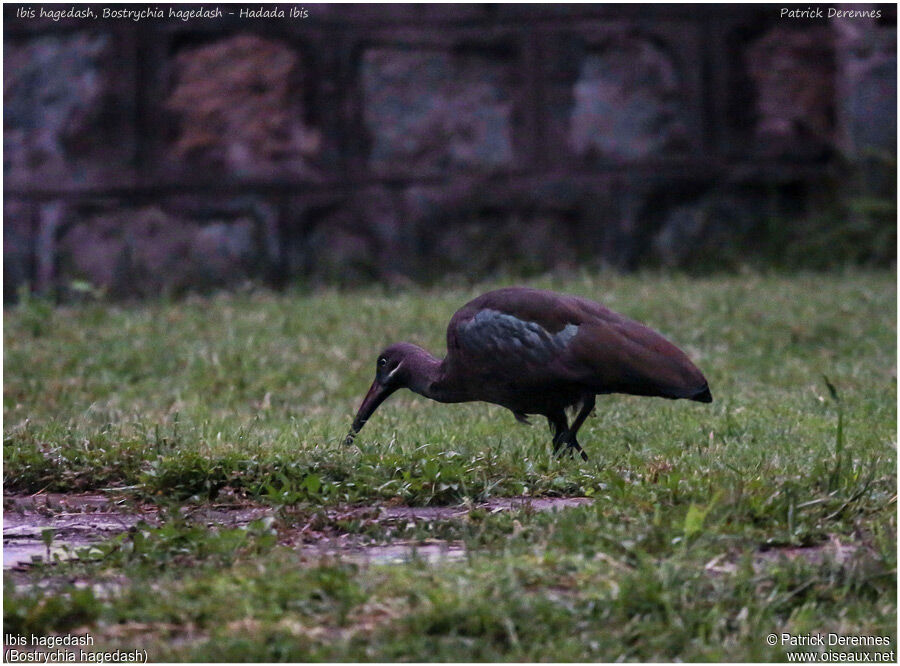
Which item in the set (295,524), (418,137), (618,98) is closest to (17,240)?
(418,137)

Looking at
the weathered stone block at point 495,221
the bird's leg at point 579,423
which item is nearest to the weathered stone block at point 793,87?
the weathered stone block at point 495,221

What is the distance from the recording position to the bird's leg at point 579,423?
5352 mm

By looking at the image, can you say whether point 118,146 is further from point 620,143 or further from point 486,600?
point 486,600

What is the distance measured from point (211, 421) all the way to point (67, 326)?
3.09 metres

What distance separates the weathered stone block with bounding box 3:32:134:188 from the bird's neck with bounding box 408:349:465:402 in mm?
5902

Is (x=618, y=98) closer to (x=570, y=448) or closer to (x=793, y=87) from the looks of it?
(x=793, y=87)

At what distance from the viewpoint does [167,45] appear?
36.2 ft

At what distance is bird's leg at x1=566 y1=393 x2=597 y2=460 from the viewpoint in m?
5.35

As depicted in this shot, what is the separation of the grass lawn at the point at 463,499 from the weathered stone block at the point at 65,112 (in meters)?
2.77

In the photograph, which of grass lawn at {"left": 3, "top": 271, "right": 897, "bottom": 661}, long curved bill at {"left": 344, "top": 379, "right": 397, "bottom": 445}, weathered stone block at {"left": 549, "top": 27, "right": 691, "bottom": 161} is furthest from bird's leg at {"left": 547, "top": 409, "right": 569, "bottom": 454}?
weathered stone block at {"left": 549, "top": 27, "right": 691, "bottom": 161}

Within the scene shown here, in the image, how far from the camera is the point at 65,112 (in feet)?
36.1

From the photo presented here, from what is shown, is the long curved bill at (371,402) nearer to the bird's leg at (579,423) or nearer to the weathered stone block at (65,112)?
the bird's leg at (579,423)

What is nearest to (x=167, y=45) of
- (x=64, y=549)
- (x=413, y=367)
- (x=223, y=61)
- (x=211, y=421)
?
(x=223, y=61)

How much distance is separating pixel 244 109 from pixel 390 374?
5807 mm
